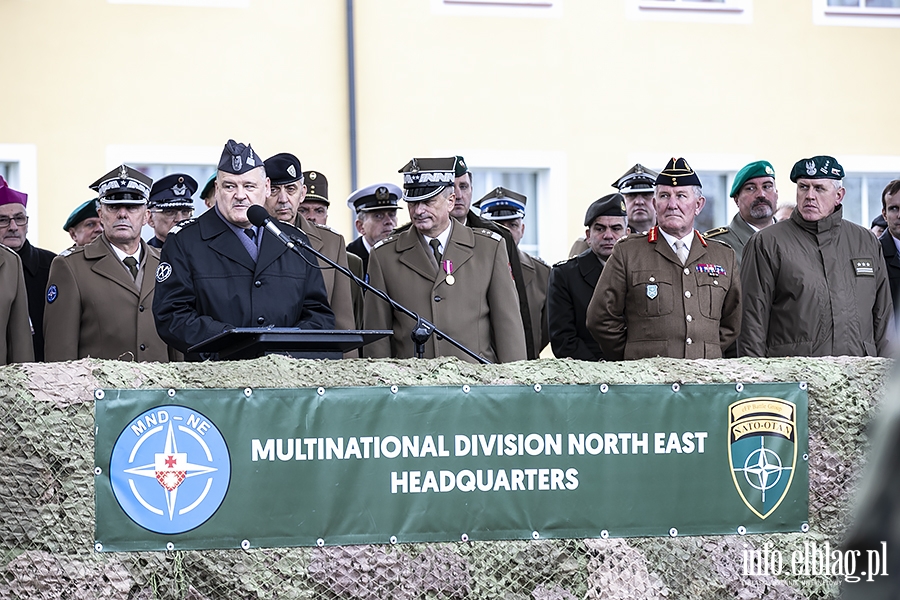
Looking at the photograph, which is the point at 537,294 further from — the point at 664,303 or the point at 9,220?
the point at 9,220

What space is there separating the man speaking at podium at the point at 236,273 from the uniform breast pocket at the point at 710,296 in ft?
6.27

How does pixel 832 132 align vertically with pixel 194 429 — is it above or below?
above

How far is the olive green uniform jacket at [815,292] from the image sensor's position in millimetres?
6141

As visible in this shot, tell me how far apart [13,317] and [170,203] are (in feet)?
5.31

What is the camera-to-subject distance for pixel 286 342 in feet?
13.0

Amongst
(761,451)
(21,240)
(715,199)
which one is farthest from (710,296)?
(715,199)

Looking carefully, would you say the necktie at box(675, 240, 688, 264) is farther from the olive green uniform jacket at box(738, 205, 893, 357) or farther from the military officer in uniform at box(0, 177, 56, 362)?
the military officer in uniform at box(0, 177, 56, 362)

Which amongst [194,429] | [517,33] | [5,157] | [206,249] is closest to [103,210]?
[206,249]

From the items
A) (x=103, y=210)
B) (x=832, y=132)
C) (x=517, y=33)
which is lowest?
(x=103, y=210)

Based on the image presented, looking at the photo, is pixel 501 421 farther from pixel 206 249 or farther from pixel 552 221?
pixel 552 221

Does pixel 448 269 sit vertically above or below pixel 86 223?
below

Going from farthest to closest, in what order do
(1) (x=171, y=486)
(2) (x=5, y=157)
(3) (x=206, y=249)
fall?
(2) (x=5, y=157) → (3) (x=206, y=249) → (1) (x=171, y=486)

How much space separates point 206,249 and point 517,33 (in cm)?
731

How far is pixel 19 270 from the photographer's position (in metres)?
6.30
